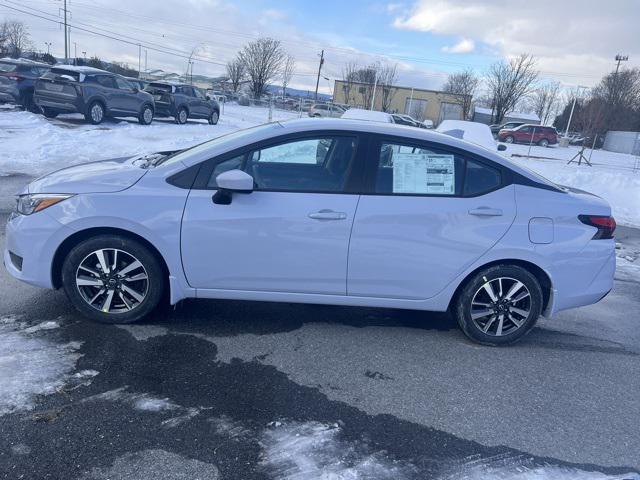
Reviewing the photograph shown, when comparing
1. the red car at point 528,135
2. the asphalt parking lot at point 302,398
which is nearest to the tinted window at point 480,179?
the asphalt parking lot at point 302,398

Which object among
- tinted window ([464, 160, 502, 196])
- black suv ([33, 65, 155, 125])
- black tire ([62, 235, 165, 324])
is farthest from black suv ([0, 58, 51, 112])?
tinted window ([464, 160, 502, 196])

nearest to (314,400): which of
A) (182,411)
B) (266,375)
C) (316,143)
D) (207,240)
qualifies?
(266,375)

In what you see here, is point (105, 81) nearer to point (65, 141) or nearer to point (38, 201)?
point (65, 141)

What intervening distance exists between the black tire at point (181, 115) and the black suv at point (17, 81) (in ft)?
17.0

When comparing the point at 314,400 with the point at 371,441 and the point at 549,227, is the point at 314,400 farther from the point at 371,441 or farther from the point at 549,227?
the point at 549,227

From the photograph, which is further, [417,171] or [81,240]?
[417,171]

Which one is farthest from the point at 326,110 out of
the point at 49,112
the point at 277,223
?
the point at 277,223

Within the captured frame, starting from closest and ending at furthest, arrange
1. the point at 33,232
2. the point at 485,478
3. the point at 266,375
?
1. the point at 485,478
2. the point at 266,375
3. the point at 33,232

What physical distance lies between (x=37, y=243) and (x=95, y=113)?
15.3 metres

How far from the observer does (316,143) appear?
3.99 metres

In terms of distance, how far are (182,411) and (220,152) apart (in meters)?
1.90

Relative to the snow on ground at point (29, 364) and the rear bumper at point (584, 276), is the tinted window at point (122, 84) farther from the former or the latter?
the rear bumper at point (584, 276)

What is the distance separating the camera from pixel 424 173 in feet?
13.1

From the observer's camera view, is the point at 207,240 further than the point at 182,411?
Yes
